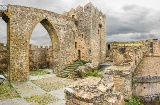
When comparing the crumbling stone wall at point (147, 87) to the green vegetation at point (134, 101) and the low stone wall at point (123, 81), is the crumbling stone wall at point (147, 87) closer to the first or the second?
the green vegetation at point (134, 101)

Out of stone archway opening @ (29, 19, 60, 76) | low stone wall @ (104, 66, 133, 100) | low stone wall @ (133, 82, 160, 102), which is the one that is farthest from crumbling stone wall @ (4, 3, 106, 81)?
low stone wall @ (133, 82, 160, 102)

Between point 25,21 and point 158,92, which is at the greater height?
A: point 25,21

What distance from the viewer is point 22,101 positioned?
9914mm

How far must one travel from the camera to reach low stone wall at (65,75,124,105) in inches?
187

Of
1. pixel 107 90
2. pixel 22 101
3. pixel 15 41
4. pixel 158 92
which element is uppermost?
pixel 15 41

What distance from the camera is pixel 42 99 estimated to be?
1030 cm

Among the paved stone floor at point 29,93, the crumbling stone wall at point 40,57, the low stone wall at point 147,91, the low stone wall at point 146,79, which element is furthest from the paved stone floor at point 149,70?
the crumbling stone wall at point 40,57

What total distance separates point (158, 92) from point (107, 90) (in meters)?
3.11

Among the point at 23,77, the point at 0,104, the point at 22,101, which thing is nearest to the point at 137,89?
the point at 22,101

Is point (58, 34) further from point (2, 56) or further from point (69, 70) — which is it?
point (2, 56)

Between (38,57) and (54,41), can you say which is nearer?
(54,41)

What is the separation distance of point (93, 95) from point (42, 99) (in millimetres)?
6252

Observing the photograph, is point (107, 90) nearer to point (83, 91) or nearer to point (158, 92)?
point (83, 91)

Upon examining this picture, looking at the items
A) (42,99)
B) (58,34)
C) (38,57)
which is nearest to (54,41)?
(58,34)
